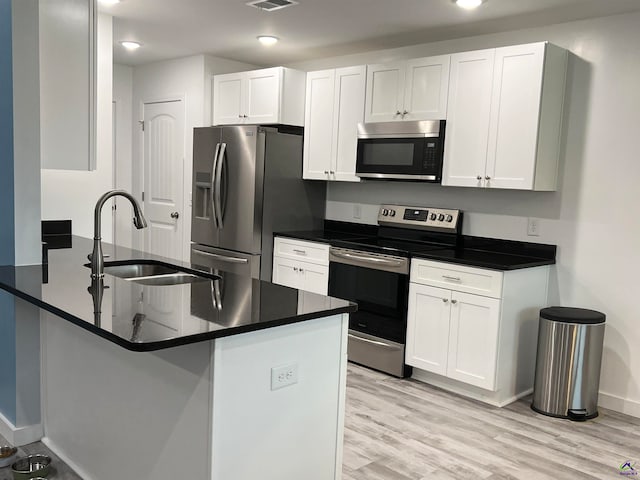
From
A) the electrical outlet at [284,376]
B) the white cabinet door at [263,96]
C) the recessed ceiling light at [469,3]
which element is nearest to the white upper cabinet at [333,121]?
the white cabinet door at [263,96]

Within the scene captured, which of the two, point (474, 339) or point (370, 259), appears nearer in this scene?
point (474, 339)

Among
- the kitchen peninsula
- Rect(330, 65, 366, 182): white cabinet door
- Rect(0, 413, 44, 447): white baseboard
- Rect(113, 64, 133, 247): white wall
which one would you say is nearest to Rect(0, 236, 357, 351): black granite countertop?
the kitchen peninsula

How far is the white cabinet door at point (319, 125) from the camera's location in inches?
188

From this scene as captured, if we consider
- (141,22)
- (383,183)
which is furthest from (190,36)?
(383,183)

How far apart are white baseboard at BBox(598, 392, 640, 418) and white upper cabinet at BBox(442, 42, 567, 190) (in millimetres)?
1364

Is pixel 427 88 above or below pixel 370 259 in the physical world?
above

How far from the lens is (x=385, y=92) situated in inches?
172

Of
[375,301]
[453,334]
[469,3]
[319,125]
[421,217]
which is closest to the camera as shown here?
[469,3]

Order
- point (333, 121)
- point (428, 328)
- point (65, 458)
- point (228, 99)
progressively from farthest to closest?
point (228, 99)
point (333, 121)
point (428, 328)
point (65, 458)

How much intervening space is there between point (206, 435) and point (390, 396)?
2111 millimetres

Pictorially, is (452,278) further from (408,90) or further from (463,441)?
(408,90)

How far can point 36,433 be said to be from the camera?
2.82 m

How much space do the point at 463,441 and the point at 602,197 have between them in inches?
69.3

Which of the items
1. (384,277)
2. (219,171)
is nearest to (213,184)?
(219,171)
